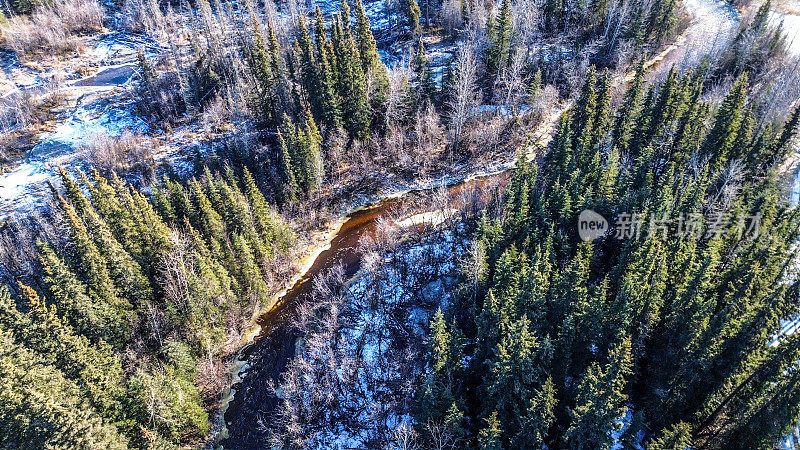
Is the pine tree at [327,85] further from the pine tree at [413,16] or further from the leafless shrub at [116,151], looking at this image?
the leafless shrub at [116,151]

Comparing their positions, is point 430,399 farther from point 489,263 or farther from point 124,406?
point 124,406

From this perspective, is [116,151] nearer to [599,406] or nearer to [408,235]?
[408,235]

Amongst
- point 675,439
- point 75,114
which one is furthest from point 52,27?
point 675,439

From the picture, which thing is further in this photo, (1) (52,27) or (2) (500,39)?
(1) (52,27)

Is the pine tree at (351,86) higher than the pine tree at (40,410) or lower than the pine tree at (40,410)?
higher

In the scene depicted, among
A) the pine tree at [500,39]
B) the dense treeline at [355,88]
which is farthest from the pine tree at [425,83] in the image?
the pine tree at [500,39]

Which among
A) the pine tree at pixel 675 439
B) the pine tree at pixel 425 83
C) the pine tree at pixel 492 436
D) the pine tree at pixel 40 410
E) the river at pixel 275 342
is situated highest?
the pine tree at pixel 425 83

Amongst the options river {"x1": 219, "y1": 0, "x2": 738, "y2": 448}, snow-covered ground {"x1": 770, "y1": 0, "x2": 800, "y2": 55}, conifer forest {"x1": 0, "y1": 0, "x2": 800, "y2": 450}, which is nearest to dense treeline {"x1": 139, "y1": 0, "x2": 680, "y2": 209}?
conifer forest {"x1": 0, "y1": 0, "x2": 800, "y2": 450}
